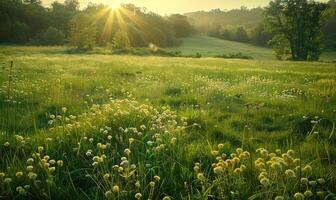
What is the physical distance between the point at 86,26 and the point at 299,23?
47163mm

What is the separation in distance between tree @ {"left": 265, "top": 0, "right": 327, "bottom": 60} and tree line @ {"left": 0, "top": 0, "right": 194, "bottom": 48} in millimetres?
34793

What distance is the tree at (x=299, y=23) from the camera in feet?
226

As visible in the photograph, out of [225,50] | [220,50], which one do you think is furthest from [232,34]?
[220,50]

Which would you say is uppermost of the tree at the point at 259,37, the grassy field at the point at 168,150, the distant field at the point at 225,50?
the tree at the point at 259,37

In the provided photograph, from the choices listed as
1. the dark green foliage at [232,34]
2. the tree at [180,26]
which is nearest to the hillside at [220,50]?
the tree at [180,26]

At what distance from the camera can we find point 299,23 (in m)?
69.9

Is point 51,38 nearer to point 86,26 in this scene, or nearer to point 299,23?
point 86,26

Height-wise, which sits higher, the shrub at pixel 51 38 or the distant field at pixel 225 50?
the shrub at pixel 51 38

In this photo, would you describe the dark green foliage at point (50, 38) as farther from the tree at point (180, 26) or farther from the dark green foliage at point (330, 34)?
the dark green foliage at point (330, 34)

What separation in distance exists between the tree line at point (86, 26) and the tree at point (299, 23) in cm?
3479

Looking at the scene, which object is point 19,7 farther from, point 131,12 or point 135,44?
point 131,12

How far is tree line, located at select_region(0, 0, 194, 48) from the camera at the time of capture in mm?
79675

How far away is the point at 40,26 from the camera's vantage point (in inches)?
4016

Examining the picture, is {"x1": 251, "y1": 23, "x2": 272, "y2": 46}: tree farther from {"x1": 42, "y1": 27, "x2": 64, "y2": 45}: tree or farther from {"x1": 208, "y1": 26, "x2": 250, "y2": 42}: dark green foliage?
{"x1": 42, "y1": 27, "x2": 64, "y2": 45}: tree
